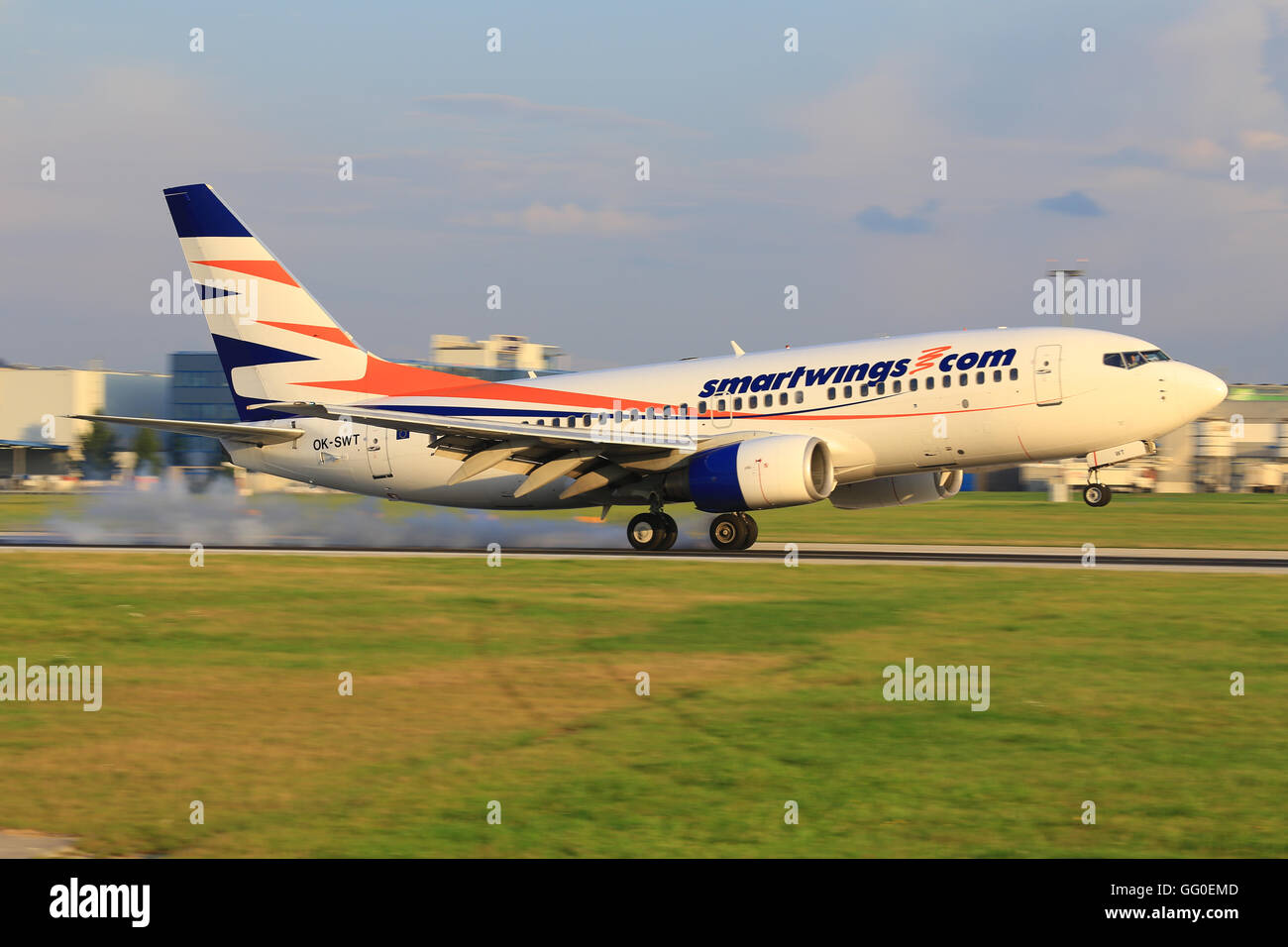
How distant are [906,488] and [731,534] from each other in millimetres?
→ 4995

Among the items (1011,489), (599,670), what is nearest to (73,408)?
(1011,489)

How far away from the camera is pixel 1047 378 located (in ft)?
87.2

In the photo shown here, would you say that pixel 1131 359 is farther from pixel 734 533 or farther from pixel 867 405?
pixel 734 533

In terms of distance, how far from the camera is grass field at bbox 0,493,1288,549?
118 feet

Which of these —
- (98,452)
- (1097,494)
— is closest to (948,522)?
(1097,494)

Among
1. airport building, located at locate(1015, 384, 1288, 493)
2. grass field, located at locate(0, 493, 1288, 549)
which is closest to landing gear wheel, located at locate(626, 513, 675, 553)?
grass field, located at locate(0, 493, 1288, 549)

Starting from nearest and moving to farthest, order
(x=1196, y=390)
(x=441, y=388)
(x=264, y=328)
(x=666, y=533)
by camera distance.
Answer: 1. (x=1196, y=390)
2. (x=666, y=533)
3. (x=441, y=388)
4. (x=264, y=328)

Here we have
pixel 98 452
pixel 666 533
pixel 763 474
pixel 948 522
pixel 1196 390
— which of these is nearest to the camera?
pixel 1196 390

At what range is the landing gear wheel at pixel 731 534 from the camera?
2975 centimetres

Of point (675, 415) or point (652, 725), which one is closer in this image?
point (652, 725)

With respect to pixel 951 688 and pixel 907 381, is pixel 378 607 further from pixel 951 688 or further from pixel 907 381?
pixel 907 381

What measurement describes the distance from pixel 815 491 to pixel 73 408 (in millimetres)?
109605

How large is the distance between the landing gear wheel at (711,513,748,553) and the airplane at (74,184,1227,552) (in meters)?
0.05

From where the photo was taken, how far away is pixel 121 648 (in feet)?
52.9
